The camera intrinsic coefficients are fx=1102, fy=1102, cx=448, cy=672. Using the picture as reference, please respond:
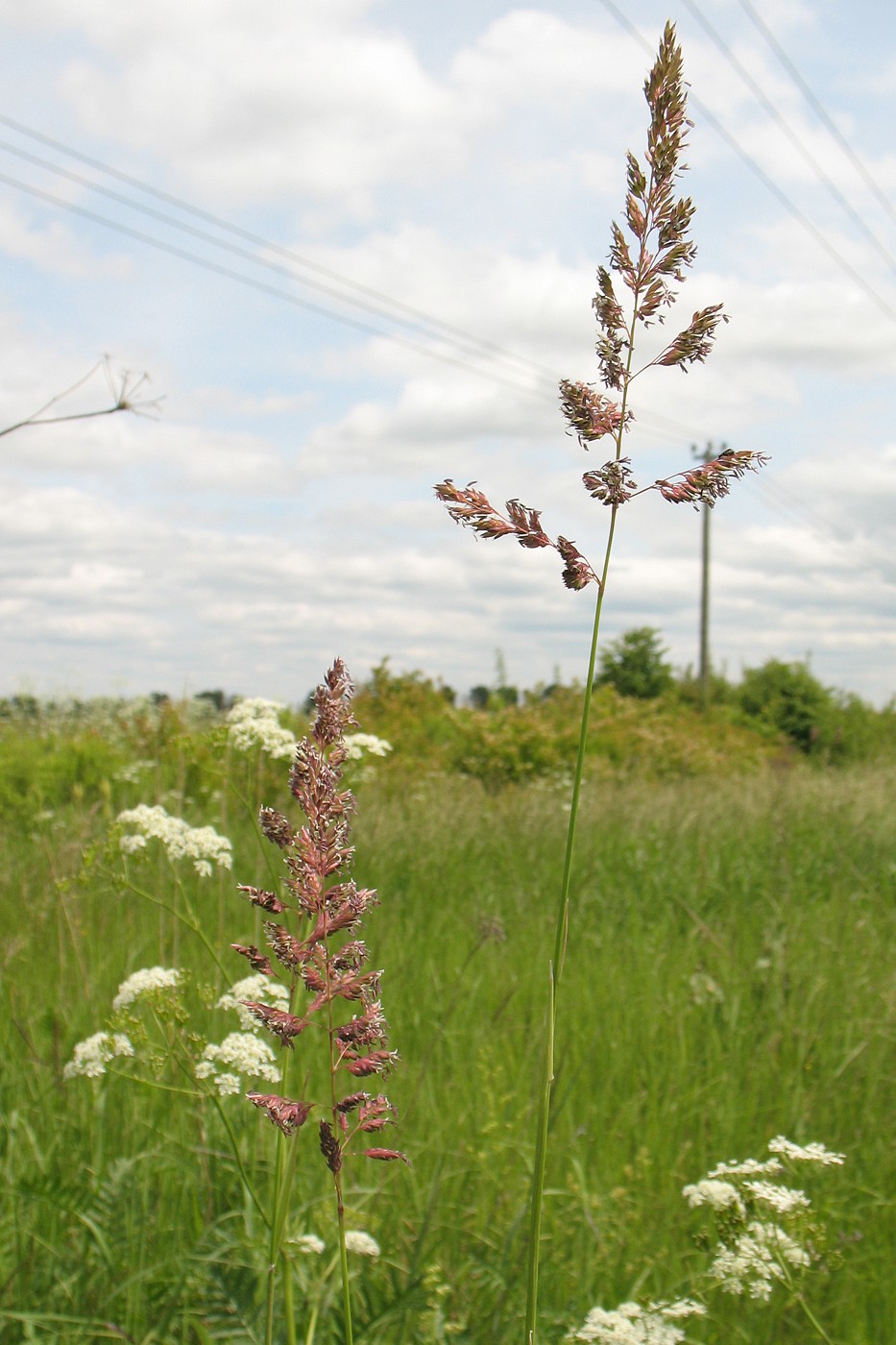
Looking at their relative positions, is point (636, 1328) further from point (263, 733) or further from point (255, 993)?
point (263, 733)

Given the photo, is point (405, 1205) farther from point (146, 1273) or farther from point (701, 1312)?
point (701, 1312)

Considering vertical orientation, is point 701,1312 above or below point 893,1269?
above

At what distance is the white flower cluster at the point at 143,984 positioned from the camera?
1984 millimetres

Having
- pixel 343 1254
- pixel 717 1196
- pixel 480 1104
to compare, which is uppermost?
pixel 343 1254

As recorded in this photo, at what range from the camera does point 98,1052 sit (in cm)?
197

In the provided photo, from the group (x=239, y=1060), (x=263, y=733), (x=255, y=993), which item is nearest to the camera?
(x=239, y=1060)

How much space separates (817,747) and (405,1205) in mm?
20257

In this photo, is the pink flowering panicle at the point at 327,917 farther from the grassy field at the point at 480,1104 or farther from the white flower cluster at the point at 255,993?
the white flower cluster at the point at 255,993

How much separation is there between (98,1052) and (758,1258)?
119cm

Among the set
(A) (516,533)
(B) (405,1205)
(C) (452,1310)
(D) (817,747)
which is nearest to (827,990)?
(B) (405,1205)

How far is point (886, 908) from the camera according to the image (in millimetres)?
6055

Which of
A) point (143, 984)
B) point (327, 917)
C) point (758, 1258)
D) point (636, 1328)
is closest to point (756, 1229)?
point (758, 1258)

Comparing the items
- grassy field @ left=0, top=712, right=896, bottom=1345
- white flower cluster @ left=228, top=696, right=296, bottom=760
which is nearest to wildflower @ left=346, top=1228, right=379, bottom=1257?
grassy field @ left=0, top=712, right=896, bottom=1345

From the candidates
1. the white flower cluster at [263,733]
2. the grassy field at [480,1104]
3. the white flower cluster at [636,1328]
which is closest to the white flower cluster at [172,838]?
the grassy field at [480,1104]
